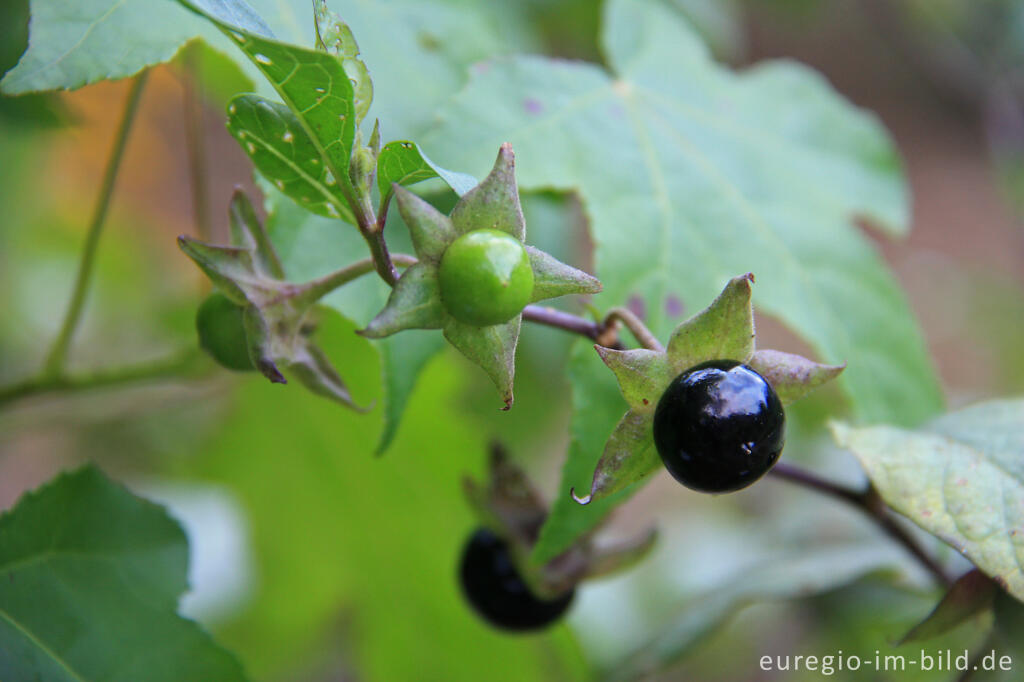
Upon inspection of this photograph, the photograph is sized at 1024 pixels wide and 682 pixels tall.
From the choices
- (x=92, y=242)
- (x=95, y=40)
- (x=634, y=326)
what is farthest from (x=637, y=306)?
(x=92, y=242)

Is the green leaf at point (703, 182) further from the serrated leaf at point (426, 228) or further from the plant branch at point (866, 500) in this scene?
the serrated leaf at point (426, 228)

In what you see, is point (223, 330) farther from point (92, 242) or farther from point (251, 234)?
point (92, 242)

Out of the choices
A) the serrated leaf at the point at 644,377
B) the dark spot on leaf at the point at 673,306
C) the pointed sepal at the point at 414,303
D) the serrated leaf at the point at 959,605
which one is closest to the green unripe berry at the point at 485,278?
the pointed sepal at the point at 414,303

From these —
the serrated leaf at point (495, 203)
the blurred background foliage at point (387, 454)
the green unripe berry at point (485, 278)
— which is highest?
the serrated leaf at point (495, 203)

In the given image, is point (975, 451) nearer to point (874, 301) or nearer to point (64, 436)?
point (874, 301)

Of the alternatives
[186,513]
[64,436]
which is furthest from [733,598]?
[64,436]
